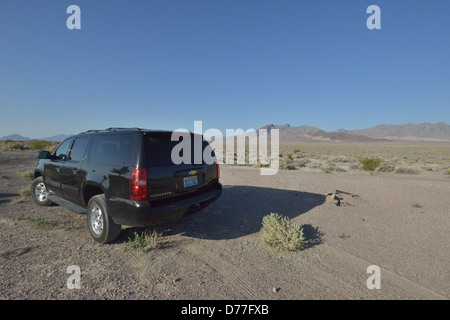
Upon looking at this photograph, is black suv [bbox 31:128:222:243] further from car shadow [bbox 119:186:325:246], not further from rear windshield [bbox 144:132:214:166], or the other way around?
car shadow [bbox 119:186:325:246]

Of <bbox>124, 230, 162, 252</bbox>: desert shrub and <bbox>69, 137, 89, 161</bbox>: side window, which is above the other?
<bbox>69, 137, 89, 161</bbox>: side window

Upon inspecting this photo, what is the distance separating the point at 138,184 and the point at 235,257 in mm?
1870

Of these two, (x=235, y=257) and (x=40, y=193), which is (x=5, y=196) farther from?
(x=235, y=257)

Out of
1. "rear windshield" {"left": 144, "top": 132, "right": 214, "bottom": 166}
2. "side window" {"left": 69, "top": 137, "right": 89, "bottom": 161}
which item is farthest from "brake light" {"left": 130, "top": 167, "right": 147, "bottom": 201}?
"side window" {"left": 69, "top": 137, "right": 89, "bottom": 161}

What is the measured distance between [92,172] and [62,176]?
4.54 ft

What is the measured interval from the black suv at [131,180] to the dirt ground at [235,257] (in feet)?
1.90

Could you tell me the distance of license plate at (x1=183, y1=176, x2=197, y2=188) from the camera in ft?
12.7

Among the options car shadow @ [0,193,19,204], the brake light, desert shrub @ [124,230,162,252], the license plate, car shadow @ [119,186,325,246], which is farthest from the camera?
car shadow @ [0,193,19,204]

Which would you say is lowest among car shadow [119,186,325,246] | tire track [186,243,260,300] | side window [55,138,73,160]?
tire track [186,243,260,300]

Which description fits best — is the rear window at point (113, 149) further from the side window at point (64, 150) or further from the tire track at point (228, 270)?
the tire track at point (228, 270)

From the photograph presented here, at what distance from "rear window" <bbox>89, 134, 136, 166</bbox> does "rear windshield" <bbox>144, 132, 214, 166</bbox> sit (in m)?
0.26

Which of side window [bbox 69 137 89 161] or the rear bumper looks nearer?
the rear bumper

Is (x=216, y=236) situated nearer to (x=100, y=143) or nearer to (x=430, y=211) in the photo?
(x=100, y=143)

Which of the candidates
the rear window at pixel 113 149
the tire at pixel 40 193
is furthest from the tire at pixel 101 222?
the tire at pixel 40 193
